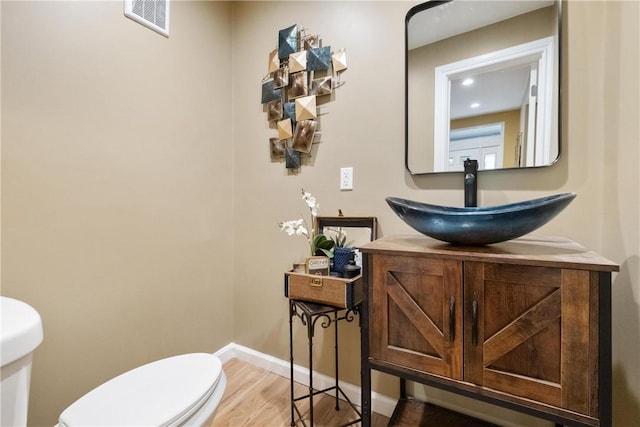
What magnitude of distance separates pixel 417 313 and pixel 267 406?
1.11 metres

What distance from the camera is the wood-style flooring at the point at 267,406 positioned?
4.58 ft

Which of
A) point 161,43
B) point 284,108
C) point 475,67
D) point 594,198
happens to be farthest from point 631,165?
point 161,43

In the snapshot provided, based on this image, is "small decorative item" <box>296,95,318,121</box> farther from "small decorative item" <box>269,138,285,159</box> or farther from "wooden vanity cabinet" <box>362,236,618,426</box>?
"wooden vanity cabinet" <box>362,236,618,426</box>

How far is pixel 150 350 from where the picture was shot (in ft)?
4.94

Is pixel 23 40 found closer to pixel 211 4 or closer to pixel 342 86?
pixel 211 4

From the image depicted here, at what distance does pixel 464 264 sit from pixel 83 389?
165cm

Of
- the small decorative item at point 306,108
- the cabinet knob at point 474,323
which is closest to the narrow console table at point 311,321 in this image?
the cabinet knob at point 474,323

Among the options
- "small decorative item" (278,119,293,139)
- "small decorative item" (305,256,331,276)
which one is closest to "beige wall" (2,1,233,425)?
"small decorative item" (278,119,293,139)

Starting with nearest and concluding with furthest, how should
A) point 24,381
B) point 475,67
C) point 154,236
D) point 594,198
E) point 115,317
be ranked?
point 24,381, point 594,198, point 475,67, point 115,317, point 154,236

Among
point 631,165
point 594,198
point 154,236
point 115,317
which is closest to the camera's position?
point 631,165

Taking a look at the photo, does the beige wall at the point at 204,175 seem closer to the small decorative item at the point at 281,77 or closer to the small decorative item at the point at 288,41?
the small decorative item at the point at 288,41

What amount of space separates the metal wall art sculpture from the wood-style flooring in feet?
4.26

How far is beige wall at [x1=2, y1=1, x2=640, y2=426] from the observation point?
1033 mm

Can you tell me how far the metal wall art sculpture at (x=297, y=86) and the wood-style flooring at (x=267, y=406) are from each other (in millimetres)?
1297
